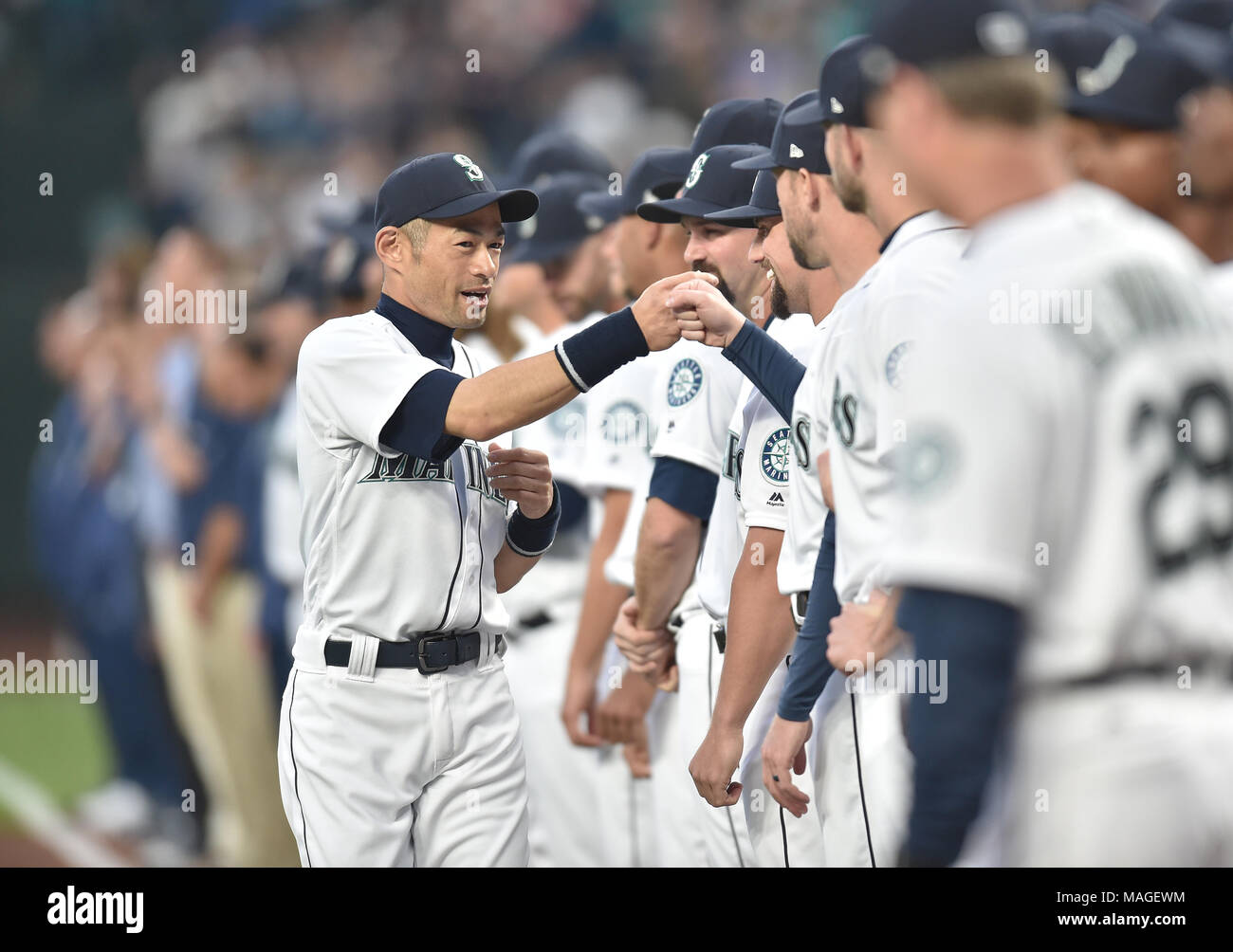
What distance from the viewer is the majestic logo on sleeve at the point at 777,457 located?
305 cm

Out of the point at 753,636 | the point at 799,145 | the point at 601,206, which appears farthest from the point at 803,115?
the point at 601,206

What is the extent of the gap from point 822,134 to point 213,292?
19.7 ft

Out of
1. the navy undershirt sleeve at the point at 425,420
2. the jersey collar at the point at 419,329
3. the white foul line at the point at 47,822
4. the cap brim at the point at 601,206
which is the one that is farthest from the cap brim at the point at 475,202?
the white foul line at the point at 47,822

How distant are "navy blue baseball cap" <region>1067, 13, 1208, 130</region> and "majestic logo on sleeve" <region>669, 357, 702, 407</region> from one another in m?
1.14

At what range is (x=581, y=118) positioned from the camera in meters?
10.7

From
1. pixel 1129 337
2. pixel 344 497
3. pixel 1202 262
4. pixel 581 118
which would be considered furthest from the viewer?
pixel 581 118

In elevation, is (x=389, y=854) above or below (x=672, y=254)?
below

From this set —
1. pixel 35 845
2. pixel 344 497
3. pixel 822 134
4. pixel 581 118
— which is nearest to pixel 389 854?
pixel 344 497

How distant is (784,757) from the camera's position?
2652mm

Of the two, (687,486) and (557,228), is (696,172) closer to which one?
(687,486)

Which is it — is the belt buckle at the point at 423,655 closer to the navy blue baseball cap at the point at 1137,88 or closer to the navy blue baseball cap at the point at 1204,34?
the navy blue baseball cap at the point at 1137,88

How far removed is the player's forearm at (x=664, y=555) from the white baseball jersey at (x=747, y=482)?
0.16 ft

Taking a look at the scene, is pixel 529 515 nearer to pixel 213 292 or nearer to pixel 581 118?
pixel 213 292
